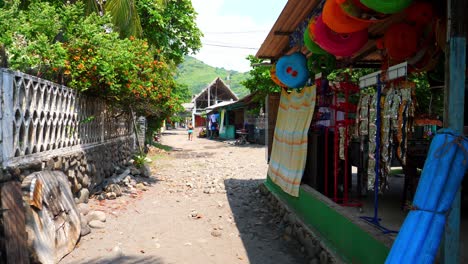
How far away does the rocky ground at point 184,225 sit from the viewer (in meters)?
4.74

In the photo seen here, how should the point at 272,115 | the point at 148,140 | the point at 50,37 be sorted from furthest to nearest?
the point at 148,140, the point at 272,115, the point at 50,37

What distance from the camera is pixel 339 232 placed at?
386 centimetres

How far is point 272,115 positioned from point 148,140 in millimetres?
12525

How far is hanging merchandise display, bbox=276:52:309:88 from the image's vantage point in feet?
19.2

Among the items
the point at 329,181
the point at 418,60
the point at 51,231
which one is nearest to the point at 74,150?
the point at 51,231

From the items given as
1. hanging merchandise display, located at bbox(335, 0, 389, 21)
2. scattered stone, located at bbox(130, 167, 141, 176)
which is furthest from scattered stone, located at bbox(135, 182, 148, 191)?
hanging merchandise display, located at bbox(335, 0, 389, 21)

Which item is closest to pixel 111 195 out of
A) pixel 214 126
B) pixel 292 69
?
pixel 292 69

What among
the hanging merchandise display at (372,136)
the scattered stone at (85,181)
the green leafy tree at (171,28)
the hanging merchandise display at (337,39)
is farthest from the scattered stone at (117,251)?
the green leafy tree at (171,28)

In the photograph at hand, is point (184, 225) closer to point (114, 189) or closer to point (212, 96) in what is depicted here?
point (114, 189)

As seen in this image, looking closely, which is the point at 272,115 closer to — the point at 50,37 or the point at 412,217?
the point at 50,37

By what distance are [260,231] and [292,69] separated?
9.04ft

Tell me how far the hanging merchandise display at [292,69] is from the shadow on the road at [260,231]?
Answer: 2498 mm

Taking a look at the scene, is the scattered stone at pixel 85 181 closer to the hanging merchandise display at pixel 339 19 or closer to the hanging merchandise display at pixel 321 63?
the hanging merchandise display at pixel 321 63

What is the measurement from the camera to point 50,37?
618cm
